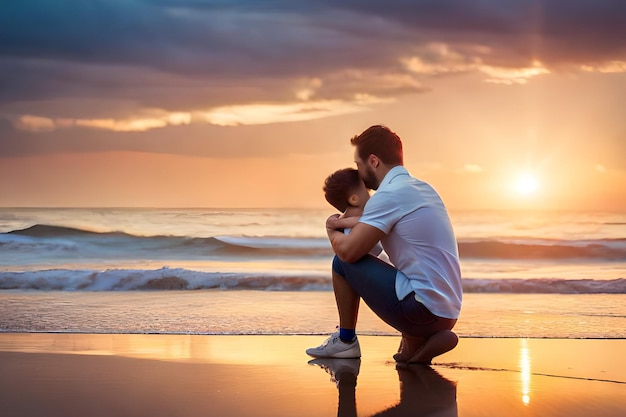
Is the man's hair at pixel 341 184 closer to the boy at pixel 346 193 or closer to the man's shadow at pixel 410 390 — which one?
the boy at pixel 346 193

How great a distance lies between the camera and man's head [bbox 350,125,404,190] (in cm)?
360

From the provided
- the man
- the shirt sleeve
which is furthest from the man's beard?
the shirt sleeve

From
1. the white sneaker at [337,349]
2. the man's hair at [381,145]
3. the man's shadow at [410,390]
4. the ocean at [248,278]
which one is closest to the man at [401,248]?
the man's hair at [381,145]

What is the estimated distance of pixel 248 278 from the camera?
980 cm

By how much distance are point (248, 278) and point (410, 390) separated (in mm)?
6585

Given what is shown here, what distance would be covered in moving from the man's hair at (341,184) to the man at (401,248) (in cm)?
4

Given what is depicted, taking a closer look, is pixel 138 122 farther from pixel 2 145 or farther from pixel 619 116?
pixel 619 116

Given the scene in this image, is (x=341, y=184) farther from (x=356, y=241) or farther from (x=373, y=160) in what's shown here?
(x=356, y=241)

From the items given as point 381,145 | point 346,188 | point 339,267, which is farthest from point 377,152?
point 339,267

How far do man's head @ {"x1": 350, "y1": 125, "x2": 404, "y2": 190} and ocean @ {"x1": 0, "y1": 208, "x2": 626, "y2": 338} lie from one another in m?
1.80

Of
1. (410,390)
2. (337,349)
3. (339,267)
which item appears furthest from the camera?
(337,349)

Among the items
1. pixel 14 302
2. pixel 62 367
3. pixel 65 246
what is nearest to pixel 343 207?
pixel 62 367

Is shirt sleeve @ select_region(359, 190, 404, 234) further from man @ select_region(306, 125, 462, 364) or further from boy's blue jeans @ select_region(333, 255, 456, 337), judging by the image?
boy's blue jeans @ select_region(333, 255, 456, 337)

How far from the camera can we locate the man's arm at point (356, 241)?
3.52m
